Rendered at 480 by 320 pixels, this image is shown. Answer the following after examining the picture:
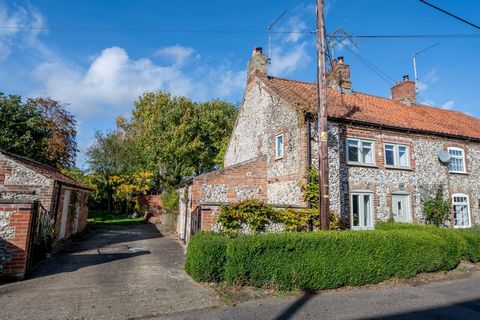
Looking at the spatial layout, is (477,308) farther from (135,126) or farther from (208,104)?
(135,126)

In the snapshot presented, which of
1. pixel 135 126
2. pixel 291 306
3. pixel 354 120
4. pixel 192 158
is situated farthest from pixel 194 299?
pixel 135 126

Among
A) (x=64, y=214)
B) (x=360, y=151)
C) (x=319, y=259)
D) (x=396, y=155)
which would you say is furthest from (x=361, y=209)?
(x=64, y=214)

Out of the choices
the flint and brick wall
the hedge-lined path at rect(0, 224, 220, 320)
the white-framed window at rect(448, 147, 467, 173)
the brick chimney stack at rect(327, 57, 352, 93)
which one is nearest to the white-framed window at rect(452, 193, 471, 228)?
the flint and brick wall

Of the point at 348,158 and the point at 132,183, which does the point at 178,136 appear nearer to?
the point at 132,183

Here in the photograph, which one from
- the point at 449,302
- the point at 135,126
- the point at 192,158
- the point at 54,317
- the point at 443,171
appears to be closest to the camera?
the point at 54,317

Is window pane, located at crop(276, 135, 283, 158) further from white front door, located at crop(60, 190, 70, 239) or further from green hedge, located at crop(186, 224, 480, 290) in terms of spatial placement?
white front door, located at crop(60, 190, 70, 239)

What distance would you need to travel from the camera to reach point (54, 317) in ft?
19.3

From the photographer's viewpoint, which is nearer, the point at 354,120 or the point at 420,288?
the point at 420,288

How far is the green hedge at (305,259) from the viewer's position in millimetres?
7965

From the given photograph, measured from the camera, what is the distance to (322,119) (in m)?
10.2

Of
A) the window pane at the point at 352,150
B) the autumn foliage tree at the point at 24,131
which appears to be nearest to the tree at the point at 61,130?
the autumn foliage tree at the point at 24,131

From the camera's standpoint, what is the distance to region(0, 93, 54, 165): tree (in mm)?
21344

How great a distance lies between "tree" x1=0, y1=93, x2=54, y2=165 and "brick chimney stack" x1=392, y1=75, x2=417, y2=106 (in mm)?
27027

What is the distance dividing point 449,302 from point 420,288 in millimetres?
1134
